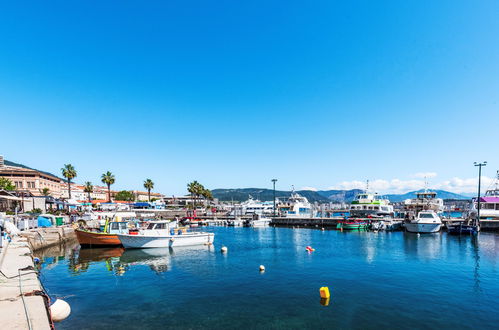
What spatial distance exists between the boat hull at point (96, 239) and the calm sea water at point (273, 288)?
113cm

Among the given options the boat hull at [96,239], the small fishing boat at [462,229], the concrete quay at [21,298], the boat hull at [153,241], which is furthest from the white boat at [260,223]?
the concrete quay at [21,298]

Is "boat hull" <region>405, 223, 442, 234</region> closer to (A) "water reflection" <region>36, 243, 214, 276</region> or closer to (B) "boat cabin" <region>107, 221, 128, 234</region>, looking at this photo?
(A) "water reflection" <region>36, 243, 214, 276</region>

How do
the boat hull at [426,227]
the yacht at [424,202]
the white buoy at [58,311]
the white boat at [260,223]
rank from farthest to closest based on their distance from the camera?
the white boat at [260,223] < the yacht at [424,202] < the boat hull at [426,227] < the white buoy at [58,311]

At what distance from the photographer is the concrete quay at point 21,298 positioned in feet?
30.8

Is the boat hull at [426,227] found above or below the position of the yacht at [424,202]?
below

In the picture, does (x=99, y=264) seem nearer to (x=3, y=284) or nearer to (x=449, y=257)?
(x=3, y=284)

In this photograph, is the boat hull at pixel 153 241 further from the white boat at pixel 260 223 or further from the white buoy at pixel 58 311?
the white boat at pixel 260 223

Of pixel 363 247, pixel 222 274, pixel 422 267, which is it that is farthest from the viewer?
pixel 363 247

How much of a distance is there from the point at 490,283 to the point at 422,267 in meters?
5.39

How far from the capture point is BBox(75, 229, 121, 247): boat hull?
3275 cm

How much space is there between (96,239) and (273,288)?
24.6m

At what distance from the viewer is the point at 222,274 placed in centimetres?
2303

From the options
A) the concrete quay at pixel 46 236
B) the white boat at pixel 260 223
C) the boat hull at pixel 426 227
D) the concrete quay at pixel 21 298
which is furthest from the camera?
the white boat at pixel 260 223

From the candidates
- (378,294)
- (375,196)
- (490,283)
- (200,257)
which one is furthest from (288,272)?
(375,196)
